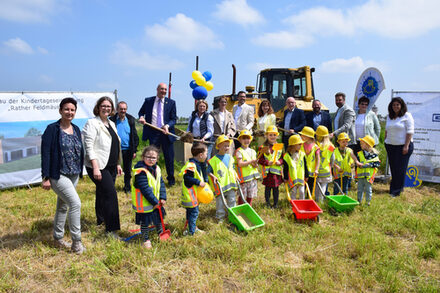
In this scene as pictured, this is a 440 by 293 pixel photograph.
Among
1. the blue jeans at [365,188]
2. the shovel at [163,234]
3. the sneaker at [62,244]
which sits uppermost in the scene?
the blue jeans at [365,188]

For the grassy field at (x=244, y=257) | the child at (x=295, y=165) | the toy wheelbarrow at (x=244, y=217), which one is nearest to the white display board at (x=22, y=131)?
the grassy field at (x=244, y=257)

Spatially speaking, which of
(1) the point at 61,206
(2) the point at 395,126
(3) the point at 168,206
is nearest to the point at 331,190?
(2) the point at 395,126

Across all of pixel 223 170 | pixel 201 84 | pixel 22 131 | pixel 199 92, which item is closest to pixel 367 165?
pixel 223 170

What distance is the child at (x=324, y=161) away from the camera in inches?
205

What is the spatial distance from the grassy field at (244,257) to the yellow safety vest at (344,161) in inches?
37.2

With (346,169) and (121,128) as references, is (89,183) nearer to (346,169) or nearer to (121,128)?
(121,128)

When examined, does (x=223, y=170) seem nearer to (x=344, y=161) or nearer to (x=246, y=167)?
(x=246, y=167)

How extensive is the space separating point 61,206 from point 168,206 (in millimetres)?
2025

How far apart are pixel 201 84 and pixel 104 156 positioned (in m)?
6.03

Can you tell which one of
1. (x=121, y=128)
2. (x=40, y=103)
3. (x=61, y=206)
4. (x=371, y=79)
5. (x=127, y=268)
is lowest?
(x=127, y=268)

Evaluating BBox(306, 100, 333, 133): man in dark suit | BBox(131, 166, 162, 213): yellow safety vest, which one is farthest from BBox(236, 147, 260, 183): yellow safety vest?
BBox(306, 100, 333, 133): man in dark suit

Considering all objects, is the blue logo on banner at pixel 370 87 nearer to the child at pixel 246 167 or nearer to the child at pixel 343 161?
the child at pixel 343 161

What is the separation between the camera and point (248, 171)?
15.3 ft

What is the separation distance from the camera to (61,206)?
12.0ft
